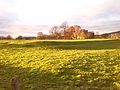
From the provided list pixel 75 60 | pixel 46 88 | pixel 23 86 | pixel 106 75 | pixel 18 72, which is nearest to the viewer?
pixel 46 88

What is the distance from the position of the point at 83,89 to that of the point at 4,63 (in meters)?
12.9

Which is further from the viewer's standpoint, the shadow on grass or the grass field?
the grass field

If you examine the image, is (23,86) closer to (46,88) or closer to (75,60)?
(46,88)

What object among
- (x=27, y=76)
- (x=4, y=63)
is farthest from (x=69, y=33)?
(x=27, y=76)

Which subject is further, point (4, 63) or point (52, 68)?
point (4, 63)

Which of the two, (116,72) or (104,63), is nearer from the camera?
(116,72)

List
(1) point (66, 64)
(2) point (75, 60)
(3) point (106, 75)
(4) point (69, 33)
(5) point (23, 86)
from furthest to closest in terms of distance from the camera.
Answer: (4) point (69, 33) → (2) point (75, 60) → (1) point (66, 64) → (3) point (106, 75) → (5) point (23, 86)

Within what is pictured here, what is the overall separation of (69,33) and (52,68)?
8035cm

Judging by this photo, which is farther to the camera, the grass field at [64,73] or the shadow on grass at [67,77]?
the grass field at [64,73]

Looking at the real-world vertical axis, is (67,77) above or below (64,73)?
below

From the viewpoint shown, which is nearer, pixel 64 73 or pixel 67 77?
pixel 67 77

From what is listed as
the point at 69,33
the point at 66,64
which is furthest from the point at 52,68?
the point at 69,33

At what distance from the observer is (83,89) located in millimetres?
17609

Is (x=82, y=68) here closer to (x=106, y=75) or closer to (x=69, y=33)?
(x=106, y=75)
